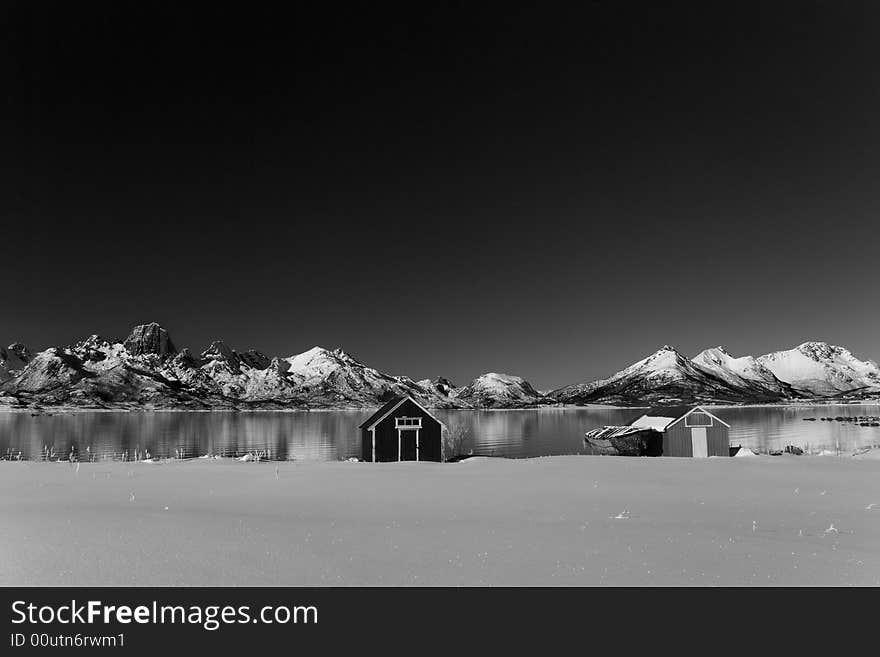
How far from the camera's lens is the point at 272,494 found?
54.6 feet

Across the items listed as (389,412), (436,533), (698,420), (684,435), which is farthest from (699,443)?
(436,533)

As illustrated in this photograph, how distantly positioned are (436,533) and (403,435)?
33.7 meters

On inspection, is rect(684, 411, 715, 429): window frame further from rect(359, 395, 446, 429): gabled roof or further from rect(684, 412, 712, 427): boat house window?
rect(359, 395, 446, 429): gabled roof

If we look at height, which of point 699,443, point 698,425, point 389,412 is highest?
point 389,412

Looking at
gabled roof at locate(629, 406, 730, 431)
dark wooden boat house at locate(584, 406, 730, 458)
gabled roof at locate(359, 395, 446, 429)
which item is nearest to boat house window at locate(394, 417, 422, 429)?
gabled roof at locate(359, 395, 446, 429)

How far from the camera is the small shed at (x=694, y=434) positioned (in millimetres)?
47125

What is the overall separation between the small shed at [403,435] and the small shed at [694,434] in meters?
19.1

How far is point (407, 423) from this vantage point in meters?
43.3

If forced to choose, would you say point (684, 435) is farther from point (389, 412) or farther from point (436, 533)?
point (436, 533)

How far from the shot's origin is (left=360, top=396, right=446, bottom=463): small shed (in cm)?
4250

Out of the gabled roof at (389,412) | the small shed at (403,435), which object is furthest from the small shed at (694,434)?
the small shed at (403,435)

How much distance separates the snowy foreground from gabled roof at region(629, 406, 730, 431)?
3004 centimetres
